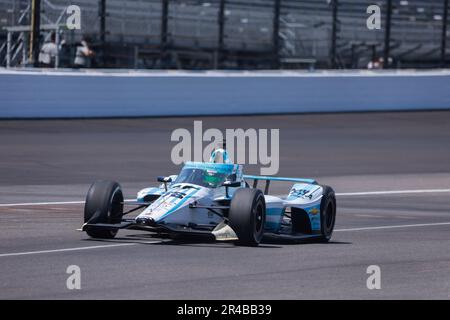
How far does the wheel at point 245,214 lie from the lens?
11.7 m

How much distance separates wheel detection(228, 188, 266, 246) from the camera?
38.3ft

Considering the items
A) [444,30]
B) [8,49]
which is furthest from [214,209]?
[444,30]

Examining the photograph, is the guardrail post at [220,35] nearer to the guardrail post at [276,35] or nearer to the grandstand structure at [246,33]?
the grandstand structure at [246,33]

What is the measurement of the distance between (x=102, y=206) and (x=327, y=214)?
271cm

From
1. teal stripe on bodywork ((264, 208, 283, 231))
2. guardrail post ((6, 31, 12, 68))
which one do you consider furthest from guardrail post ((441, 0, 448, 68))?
teal stripe on bodywork ((264, 208, 283, 231))

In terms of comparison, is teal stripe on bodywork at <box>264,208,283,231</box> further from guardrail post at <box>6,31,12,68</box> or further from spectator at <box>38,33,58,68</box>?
spectator at <box>38,33,58,68</box>

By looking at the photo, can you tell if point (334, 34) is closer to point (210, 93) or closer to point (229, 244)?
point (210, 93)

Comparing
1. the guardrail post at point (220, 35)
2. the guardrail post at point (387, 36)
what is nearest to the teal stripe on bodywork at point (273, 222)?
the guardrail post at point (220, 35)

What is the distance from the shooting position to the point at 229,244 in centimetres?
1206

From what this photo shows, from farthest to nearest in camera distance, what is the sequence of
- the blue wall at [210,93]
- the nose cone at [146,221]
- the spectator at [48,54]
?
the spectator at [48,54], the blue wall at [210,93], the nose cone at [146,221]

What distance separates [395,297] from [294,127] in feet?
61.6

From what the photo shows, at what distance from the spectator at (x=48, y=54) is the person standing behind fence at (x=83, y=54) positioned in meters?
0.59

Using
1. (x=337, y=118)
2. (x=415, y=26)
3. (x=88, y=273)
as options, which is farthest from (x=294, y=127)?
(x=88, y=273)

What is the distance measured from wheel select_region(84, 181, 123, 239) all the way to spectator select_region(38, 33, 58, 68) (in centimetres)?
1559
